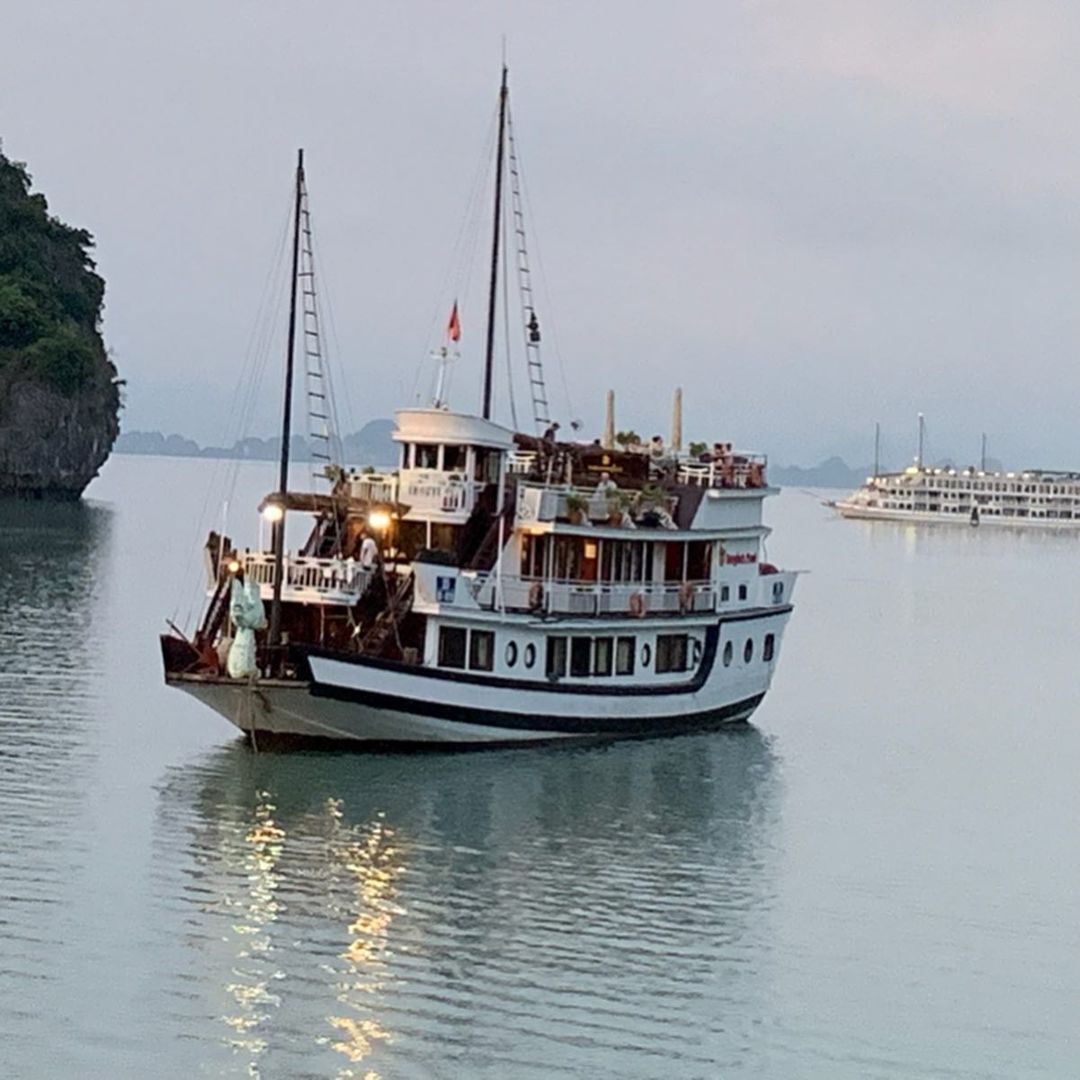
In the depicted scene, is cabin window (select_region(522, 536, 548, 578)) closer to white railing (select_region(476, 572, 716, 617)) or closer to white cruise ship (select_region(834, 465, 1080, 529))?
white railing (select_region(476, 572, 716, 617))

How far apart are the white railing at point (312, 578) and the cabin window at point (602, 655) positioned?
4.16 metres

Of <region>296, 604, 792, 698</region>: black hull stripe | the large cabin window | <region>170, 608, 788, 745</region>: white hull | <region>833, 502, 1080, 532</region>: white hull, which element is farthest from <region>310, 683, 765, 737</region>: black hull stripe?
<region>833, 502, 1080, 532</region>: white hull

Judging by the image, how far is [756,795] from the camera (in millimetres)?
29578

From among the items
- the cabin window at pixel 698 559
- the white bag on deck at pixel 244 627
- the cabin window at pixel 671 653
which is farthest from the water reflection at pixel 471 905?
the cabin window at pixel 698 559

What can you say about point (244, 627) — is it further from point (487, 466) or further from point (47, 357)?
point (47, 357)

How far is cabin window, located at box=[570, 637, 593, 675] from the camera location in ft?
102

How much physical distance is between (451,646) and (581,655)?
2711 millimetres

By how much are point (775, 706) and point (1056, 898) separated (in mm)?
15685

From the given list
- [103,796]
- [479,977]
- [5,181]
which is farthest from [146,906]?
[5,181]

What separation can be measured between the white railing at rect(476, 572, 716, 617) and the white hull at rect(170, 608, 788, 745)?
3.82 ft

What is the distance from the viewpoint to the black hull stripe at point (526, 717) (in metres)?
28.0

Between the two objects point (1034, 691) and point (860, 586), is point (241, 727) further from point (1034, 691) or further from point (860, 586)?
point (860, 586)

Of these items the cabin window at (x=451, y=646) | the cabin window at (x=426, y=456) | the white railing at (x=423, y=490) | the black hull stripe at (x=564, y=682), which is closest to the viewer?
the black hull stripe at (x=564, y=682)

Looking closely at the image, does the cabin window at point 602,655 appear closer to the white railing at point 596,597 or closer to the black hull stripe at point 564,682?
the black hull stripe at point 564,682
